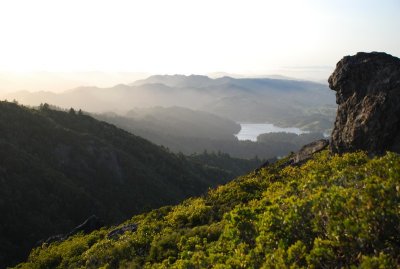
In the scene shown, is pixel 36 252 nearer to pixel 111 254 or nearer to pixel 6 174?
pixel 111 254

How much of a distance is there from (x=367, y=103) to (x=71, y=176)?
10791 centimetres

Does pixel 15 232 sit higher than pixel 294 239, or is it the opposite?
pixel 294 239

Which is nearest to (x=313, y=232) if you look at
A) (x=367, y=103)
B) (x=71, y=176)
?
(x=367, y=103)

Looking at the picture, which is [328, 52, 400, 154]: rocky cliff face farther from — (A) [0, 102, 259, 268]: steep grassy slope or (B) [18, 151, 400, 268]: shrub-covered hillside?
(A) [0, 102, 259, 268]: steep grassy slope

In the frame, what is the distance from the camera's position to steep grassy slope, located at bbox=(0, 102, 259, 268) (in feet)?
300

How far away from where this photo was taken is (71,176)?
12531cm

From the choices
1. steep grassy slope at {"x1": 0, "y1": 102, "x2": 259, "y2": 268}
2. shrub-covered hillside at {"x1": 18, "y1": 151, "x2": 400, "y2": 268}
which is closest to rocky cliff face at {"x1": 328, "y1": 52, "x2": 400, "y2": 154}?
shrub-covered hillside at {"x1": 18, "y1": 151, "x2": 400, "y2": 268}

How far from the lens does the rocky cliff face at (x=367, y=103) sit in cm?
3041

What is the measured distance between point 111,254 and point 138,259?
316 centimetres

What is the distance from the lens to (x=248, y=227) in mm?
19562

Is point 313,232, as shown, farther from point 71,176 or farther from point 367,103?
point 71,176

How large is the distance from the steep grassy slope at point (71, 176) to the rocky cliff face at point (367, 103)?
67511mm

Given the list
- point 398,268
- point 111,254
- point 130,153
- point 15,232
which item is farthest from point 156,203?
point 398,268

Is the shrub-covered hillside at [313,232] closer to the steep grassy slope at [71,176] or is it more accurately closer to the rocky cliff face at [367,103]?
the rocky cliff face at [367,103]
